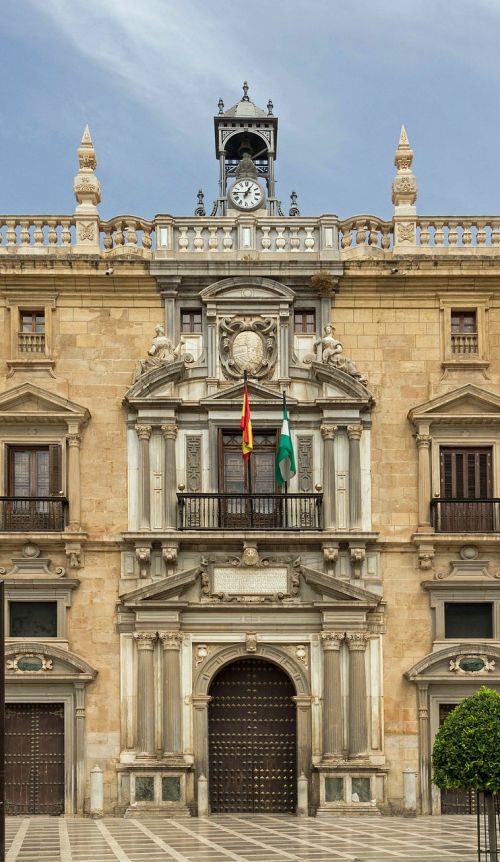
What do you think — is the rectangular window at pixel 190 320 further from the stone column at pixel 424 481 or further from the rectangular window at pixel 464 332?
the rectangular window at pixel 464 332

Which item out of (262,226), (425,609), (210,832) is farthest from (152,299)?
(210,832)

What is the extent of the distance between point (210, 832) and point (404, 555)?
7090 millimetres

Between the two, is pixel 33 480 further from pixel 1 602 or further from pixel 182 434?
pixel 1 602

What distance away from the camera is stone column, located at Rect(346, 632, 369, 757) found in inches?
1120

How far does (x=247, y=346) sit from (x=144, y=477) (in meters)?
3.45

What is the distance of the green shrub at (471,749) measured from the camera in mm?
19531

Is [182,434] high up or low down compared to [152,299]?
down

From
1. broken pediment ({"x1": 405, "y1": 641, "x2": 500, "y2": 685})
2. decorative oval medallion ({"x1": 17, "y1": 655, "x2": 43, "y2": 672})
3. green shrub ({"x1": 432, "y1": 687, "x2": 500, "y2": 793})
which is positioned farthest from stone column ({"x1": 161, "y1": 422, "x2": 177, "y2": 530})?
green shrub ({"x1": 432, "y1": 687, "x2": 500, "y2": 793})

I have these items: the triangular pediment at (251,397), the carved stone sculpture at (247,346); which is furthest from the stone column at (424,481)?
the carved stone sculpture at (247,346)

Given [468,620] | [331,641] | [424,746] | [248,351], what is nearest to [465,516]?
[468,620]

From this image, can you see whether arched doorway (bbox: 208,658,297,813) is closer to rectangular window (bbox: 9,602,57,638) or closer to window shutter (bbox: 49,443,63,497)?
rectangular window (bbox: 9,602,57,638)

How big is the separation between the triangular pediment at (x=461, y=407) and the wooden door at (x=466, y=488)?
715 millimetres

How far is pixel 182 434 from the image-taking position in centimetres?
2962

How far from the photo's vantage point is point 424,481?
2938cm
